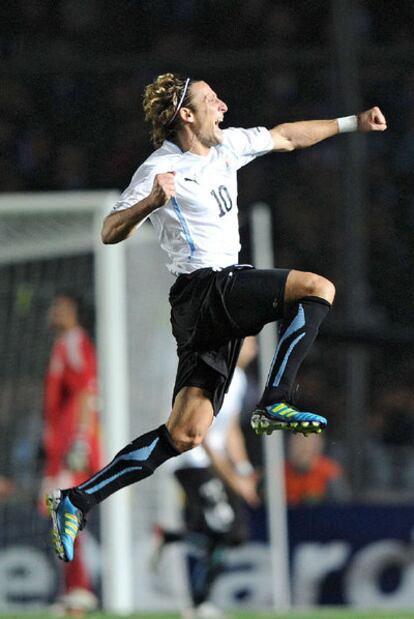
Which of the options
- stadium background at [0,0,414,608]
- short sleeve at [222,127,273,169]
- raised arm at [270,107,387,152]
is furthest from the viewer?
stadium background at [0,0,414,608]

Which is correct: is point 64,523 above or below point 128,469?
below

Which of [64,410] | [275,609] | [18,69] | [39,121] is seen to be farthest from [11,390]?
[39,121]

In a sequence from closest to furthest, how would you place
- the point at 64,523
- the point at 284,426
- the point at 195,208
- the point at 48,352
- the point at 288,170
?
the point at 284,426
the point at 195,208
the point at 64,523
the point at 48,352
the point at 288,170

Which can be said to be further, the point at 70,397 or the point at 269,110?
the point at 269,110

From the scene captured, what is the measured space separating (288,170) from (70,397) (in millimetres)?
4030

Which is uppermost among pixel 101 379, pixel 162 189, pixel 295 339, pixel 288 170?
pixel 288 170

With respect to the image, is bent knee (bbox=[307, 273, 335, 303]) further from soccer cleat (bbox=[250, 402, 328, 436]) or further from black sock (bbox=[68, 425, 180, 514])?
black sock (bbox=[68, 425, 180, 514])

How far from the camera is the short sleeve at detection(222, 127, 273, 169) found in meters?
6.80

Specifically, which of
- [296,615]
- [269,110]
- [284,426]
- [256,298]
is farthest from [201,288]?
[269,110]

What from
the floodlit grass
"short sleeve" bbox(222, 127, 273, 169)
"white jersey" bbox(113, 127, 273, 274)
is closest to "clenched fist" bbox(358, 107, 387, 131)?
"short sleeve" bbox(222, 127, 273, 169)

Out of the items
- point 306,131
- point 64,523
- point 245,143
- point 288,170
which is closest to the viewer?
point 64,523

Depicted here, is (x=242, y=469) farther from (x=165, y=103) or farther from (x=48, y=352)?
(x=165, y=103)

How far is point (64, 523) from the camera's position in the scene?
262 inches

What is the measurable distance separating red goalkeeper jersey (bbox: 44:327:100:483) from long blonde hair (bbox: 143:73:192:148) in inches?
137
